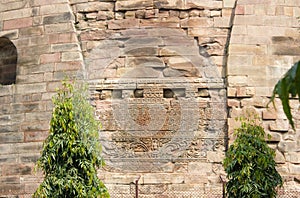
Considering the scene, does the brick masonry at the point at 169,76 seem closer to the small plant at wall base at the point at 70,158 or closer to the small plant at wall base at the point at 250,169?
the small plant at wall base at the point at 250,169

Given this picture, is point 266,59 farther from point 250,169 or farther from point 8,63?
point 8,63

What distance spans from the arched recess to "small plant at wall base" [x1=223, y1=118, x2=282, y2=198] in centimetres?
417

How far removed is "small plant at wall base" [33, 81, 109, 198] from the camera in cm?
622

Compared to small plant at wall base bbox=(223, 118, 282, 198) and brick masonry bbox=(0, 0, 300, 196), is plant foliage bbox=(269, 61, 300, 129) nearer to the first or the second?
small plant at wall base bbox=(223, 118, 282, 198)

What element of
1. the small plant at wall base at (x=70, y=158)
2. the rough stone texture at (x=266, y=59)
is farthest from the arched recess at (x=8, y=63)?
the rough stone texture at (x=266, y=59)

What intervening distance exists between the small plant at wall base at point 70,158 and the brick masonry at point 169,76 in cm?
136

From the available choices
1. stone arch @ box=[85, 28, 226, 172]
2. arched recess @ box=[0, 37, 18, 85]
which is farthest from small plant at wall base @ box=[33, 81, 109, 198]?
arched recess @ box=[0, 37, 18, 85]

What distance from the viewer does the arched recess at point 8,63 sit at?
918 cm

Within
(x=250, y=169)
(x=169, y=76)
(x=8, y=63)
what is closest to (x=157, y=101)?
(x=169, y=76)

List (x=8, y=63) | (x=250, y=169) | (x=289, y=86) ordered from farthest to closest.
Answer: (x=8, y=63) < (x=250, y=169) < (x=289, y=86)

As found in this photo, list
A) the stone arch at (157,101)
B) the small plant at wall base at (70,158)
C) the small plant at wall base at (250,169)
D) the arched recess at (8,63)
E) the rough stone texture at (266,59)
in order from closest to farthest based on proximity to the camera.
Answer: the small plant at wall base at (70,158) → the small plant at wall base at (250,169) → the rough stone texture at (266,59) → the stone arch at (157,101) → the arched recess at (8,63)

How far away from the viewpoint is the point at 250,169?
21.0ft

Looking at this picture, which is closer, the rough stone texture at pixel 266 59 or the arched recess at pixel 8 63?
the rough stone texture at pixel 266 59

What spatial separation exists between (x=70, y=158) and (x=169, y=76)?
2160 millimetres
